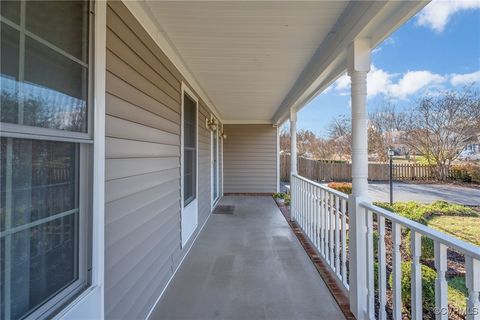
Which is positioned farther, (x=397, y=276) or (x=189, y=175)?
(x=189, y=175)

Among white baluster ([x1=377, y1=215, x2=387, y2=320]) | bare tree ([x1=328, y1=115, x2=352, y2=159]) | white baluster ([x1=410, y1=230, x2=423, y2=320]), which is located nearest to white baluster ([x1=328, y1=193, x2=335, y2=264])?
white baluster ([x1=377, y1=215, x2=387, y2=320])

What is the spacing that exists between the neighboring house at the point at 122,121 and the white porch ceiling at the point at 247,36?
17 mm

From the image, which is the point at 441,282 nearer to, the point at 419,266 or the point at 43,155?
the point at 419,266

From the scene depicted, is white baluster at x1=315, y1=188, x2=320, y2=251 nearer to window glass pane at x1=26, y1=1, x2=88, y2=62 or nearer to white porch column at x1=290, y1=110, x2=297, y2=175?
white porch column at x1=290, y1=110, x2=297, y2=175

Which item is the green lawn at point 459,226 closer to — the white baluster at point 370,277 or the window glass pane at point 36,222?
the white baluster at point 370,277

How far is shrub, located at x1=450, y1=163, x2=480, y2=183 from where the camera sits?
7366mm

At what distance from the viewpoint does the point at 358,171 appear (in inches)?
86.5

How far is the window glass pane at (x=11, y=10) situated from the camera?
2.87ft

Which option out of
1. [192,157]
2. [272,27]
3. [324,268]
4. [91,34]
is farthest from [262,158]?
[91,34]

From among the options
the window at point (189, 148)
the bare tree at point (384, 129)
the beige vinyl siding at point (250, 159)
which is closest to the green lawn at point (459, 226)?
the window at point (189, 148)

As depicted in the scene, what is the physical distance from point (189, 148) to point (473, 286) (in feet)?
11.5

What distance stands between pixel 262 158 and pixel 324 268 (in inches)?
243

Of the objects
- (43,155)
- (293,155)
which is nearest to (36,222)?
(43,155)

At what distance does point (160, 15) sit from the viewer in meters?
2.16
